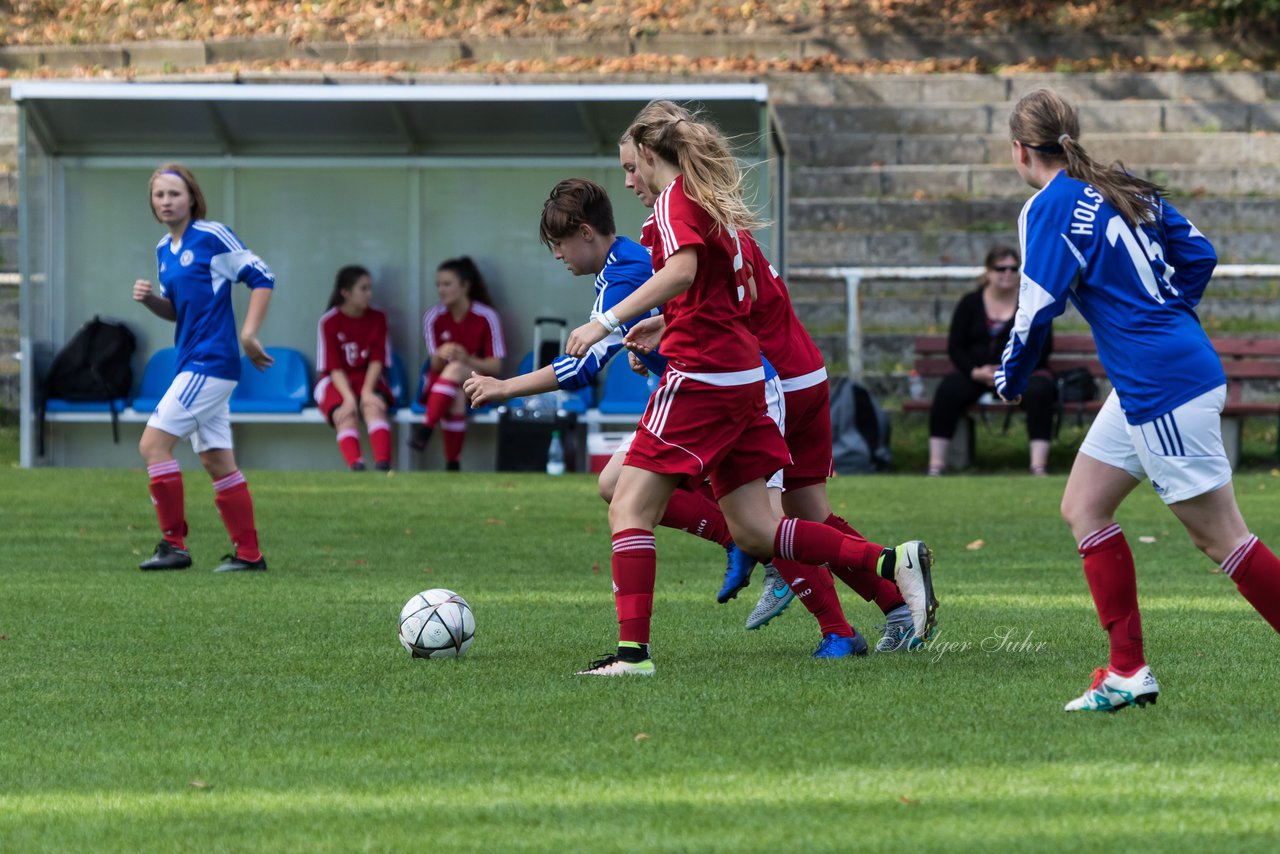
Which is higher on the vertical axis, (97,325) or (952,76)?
(952,76)

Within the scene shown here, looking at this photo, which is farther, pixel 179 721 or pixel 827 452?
pixel 827 452

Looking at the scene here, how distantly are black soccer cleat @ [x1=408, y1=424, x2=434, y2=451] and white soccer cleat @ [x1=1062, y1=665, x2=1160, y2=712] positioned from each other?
34.5ft

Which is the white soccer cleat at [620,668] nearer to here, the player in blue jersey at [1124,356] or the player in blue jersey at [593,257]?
the player in blue jersey at [593,257]

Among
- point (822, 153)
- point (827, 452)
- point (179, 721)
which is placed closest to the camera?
point (179, 721)

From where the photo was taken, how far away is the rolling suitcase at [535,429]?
1445cm

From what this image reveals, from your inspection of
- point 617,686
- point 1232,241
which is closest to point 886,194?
point 1232,241

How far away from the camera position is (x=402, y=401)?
15.1 metres

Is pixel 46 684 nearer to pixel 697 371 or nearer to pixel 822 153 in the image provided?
pixel 697 371

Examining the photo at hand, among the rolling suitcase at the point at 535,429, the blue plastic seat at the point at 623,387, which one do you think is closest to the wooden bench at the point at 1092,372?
the blue plastic seat at the point at 623,387

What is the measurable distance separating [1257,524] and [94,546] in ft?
20.7

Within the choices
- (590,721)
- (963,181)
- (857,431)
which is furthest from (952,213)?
(590,721)

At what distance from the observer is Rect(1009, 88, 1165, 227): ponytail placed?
4445 mm

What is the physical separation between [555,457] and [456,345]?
1.22 meters

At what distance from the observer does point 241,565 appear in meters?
8.27
